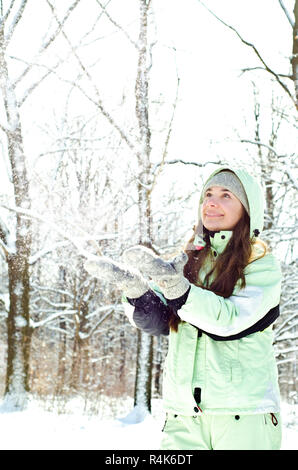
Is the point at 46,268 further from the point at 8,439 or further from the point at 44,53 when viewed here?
the point at 8,439

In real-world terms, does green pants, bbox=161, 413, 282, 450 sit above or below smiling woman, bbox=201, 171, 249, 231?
below

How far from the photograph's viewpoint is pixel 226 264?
1785 mm

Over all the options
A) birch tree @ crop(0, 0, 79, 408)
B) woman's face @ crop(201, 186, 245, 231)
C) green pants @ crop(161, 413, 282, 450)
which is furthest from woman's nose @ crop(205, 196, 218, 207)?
birch tree @ crop(0, 0, 79, 408)

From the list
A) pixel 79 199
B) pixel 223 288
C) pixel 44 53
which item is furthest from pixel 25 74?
pixel 223 288

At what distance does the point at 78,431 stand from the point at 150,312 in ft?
14.9

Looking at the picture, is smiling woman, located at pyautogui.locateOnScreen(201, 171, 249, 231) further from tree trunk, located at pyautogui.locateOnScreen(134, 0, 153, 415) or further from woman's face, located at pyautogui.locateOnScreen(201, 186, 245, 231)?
tree trunk, located at pyautogui.locateOnScreen(134, 0, 153, 415)

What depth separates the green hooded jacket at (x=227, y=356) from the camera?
155cm

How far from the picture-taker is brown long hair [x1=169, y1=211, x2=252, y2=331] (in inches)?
67.2

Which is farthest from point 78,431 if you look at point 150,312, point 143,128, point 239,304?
point 239,304

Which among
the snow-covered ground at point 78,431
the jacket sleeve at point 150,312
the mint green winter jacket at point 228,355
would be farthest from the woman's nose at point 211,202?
the snow-covered ground at point 78,431

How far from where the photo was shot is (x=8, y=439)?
208 inches

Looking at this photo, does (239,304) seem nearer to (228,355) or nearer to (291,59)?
(228,355)

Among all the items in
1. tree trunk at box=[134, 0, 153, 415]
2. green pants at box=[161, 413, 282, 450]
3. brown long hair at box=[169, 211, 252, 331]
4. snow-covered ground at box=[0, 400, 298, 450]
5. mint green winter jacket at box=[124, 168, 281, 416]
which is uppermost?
tree trunk at box=[134, 0, 153, 415]

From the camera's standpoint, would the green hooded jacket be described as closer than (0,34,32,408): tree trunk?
Yes
